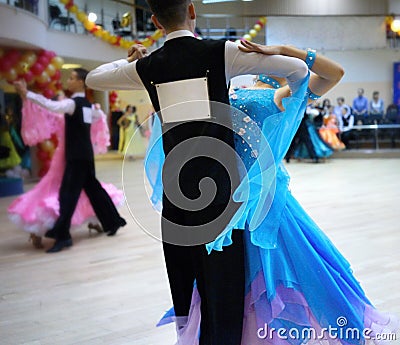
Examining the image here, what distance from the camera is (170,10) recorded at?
5.69 ft

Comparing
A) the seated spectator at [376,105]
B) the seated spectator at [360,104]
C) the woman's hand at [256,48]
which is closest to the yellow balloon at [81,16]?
the seated spectator at [360,104]

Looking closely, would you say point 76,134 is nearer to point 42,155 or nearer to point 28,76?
point 28,76

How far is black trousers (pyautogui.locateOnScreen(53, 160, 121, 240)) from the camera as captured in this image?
4.69m

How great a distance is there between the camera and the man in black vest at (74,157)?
4.66 meters

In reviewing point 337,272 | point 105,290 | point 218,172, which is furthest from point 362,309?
point 105,290

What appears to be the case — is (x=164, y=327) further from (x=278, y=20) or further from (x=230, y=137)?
(x=278, y=20)

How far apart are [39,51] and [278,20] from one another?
23.2 feet

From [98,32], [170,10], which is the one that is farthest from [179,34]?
[98,32]

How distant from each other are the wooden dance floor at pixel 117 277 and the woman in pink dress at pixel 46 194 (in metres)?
0.19

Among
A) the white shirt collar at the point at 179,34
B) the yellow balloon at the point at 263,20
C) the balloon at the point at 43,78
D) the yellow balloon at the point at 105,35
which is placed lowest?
the white shirt collar at the point at 179,34

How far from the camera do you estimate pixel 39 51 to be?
10.3m

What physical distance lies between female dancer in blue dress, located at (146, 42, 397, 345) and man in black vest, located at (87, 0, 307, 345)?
5 cm

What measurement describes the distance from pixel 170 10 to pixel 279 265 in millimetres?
823

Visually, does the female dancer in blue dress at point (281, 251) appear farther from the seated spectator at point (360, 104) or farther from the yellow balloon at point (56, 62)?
the seated spectator at point (360, 104)
